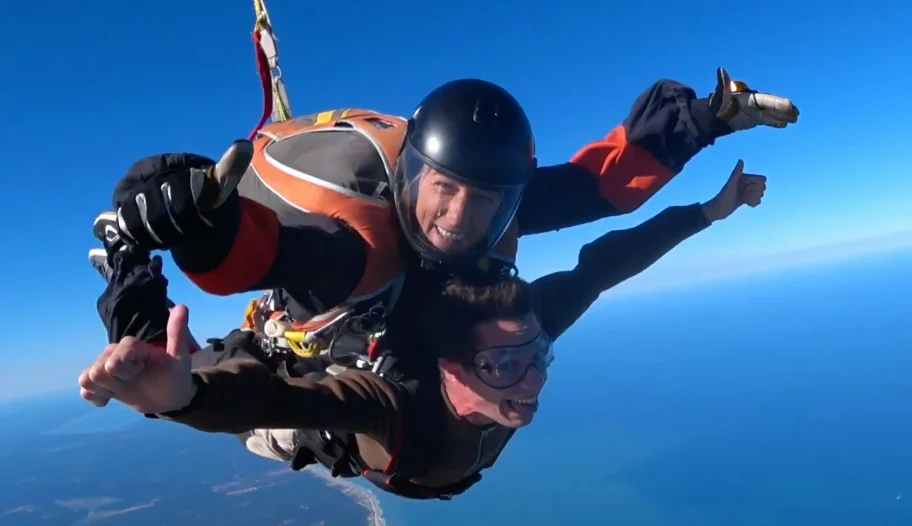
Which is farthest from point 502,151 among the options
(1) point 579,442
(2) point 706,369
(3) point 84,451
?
(3) point 84,451

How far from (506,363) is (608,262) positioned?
88 cm

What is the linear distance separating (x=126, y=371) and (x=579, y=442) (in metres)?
41.4

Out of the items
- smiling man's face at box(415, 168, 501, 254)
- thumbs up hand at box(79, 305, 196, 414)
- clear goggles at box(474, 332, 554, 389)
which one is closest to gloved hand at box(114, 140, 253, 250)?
thumbs up hand at box(79, 305, 196, 414)

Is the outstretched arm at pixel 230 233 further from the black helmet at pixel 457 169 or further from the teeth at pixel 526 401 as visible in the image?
the teeth at pixel 526 401

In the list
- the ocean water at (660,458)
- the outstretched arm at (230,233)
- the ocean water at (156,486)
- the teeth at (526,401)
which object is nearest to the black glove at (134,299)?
the outstretched arm at (230,233)

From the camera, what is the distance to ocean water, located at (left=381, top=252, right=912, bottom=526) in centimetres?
2694

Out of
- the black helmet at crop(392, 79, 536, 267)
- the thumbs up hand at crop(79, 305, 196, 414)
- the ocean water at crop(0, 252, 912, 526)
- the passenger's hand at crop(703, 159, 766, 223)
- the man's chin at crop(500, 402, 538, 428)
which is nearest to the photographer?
the thumbs up hand at crop(79, 305, 196, 414)

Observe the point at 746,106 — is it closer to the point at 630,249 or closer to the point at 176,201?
the point at 630,249

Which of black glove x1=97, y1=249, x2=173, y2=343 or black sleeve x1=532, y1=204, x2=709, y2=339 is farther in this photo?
black sleeve x1=532, y1=204, x2=709, y2=339

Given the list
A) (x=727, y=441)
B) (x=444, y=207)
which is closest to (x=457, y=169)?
(x=444, y=207)

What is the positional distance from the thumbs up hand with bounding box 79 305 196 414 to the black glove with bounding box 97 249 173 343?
29 centimetres

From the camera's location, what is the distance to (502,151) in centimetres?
160

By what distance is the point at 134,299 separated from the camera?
1.09 metres

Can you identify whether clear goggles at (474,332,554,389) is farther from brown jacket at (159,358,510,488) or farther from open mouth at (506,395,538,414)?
brown jacket at (159,358,510,488)
